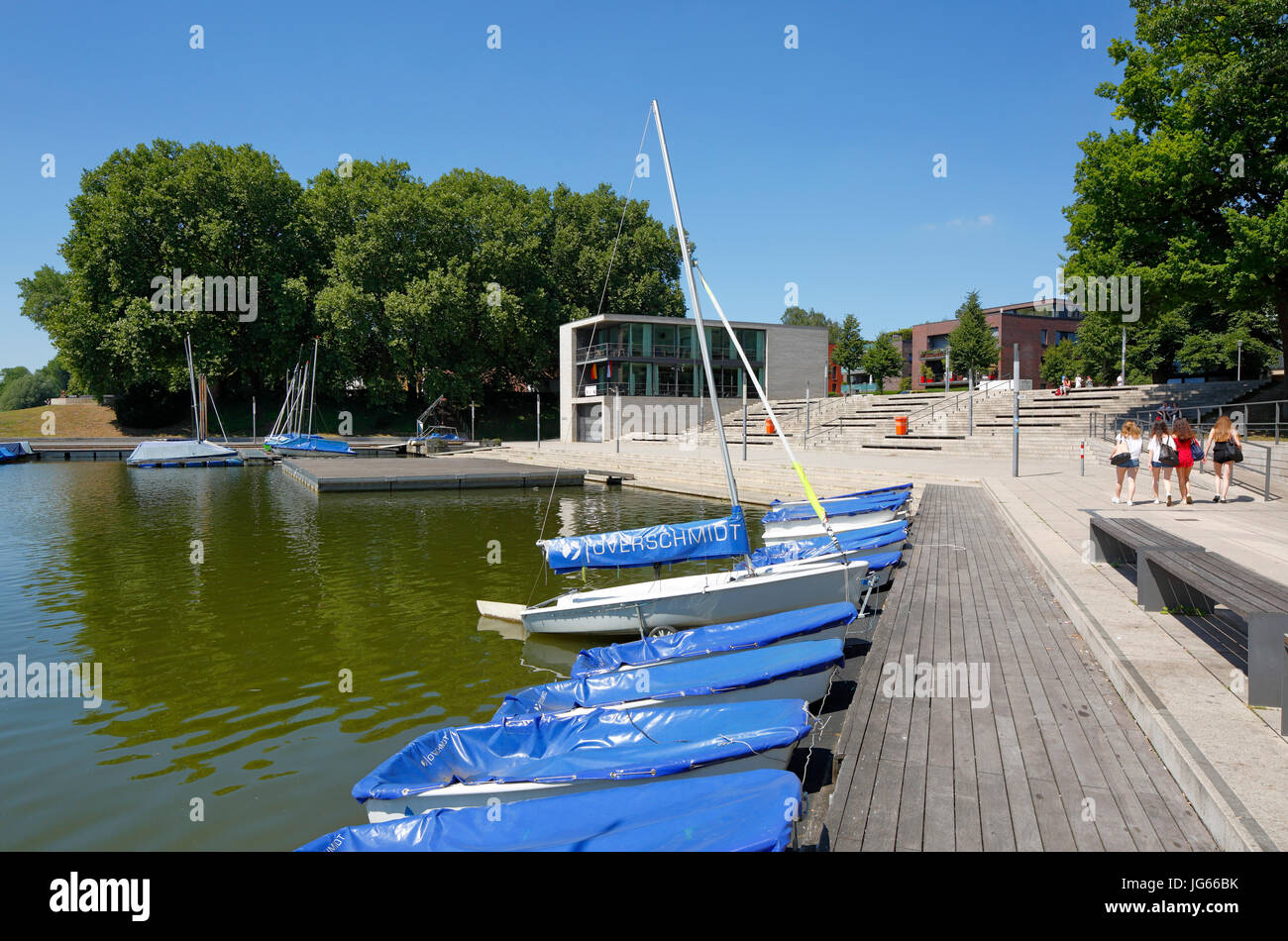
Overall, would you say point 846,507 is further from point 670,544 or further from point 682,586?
point 682,586

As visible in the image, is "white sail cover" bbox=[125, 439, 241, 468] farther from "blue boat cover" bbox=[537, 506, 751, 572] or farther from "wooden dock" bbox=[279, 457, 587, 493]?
"blue boat cover" bbox=[537, 506, 751, 572]

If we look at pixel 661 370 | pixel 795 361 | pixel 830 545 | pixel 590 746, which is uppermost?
pixel 795 361

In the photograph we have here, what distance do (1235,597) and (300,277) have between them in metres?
65.1

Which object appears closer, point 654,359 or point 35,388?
point 654,359

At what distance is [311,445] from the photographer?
165 ft

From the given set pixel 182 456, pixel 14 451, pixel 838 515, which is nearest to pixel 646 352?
pixel 182 456

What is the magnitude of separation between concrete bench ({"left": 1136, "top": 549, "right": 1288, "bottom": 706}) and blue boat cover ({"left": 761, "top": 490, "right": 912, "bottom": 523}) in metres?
7.59

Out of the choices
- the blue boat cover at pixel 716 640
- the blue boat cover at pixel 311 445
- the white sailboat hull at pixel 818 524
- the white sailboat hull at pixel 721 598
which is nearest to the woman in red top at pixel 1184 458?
the white sailboat hull at pixel 818 524

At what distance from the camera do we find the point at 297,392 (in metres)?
59.4

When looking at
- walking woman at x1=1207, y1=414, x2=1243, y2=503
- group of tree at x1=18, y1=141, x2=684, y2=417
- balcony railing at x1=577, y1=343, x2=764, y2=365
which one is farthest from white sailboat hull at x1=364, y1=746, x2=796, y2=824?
group of tree at x1=18, y1=141, x2=684, y2=417

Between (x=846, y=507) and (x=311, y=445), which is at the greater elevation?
(x=311, y=445)

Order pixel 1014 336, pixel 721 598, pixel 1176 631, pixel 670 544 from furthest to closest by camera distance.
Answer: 1. pixel 1014 336
2. pixel 670 544
3. pixel 721 598
4. pixel 1176 631
